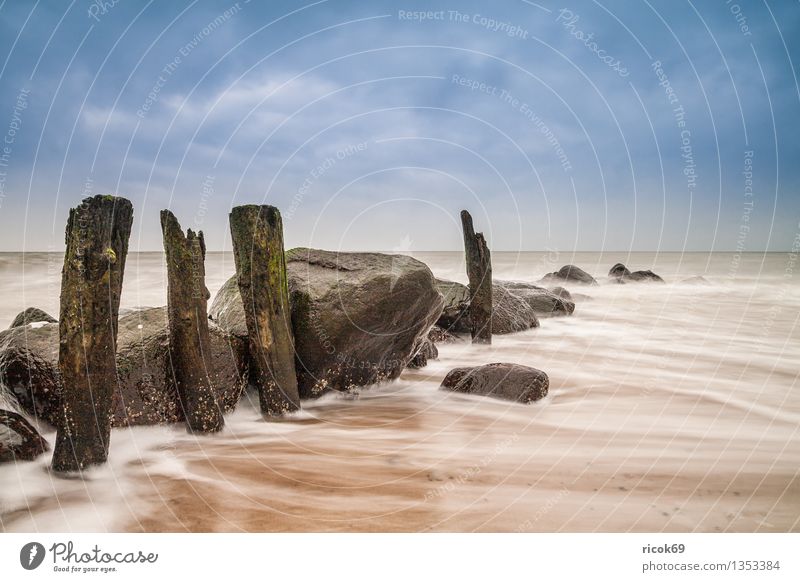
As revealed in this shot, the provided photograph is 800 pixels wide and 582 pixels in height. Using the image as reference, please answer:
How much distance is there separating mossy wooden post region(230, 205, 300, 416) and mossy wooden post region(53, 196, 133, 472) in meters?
1.11

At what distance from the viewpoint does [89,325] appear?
3670 millimetres

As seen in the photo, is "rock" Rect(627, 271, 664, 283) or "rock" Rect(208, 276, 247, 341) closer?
"rock" Rect(208, 276, 247, 341)

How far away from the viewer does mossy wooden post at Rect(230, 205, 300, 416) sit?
479 centimetres

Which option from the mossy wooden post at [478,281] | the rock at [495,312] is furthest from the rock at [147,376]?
the mossy wooden post at [478,281]

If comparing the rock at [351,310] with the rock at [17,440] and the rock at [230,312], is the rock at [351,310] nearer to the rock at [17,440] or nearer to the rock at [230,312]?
the rock at [230,312]

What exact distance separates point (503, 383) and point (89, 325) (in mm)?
3934

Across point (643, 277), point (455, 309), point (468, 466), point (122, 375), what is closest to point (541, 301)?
point (455, 309)

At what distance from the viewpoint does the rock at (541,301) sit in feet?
42.9

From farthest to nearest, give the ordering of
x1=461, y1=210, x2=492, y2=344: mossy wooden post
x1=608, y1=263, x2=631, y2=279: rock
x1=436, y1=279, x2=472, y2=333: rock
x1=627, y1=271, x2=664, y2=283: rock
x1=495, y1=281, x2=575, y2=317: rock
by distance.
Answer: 1. x1=608, y1=263, x2=631, y2=279: rock
2. x1=627, y1=271, x2=664, y2=283: rock
3. x1=495, y1=281, x2=575, y2=317: rock
4. x1=436, y1=279, x2=472, y2=333: rock
5. x1=461, y1=210, x2=492, y2=344: mossy wooden post

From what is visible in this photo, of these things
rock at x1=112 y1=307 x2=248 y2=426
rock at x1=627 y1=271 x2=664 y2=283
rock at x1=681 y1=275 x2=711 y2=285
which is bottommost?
rock at x1=112 y1=307 x2=248 y2=426

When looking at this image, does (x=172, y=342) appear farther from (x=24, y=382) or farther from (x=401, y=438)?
(x=401, y=438)

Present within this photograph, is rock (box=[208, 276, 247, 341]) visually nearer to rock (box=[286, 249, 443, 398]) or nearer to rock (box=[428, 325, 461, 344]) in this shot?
rock (box=[286, 249, 443, 398])

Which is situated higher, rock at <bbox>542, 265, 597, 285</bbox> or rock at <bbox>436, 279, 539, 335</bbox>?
rock at <bbox>542, 265, 597, 285</bbox>

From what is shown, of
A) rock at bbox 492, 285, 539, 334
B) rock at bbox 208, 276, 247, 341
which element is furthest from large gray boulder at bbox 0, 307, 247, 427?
rock at bbox 492, 285, 539, 334
